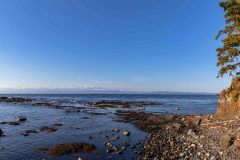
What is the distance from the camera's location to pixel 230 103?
33.1 metres

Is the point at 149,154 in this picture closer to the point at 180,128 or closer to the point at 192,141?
the point at 192,141

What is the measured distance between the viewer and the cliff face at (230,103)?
30828mm

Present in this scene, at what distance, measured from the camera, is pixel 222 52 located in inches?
1057

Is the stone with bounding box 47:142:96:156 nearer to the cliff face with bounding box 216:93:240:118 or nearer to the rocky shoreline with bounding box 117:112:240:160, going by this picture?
the rocky shoreline with bounding box 117:112:240:160

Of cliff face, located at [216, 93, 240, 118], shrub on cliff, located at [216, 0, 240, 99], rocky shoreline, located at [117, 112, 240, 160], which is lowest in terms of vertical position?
rocky shoreline, located at [117, 112, 240, 160]

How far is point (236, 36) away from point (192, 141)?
477 inches

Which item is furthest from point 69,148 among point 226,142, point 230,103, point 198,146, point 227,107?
point 230,103

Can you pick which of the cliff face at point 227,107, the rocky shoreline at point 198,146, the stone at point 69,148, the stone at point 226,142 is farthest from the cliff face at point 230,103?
the stone at point 69,148

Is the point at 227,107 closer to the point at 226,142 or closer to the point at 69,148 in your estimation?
the point at 226,142

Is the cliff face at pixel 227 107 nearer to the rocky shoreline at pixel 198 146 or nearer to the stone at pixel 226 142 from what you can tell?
the rocky shoreline at pixel 198 146

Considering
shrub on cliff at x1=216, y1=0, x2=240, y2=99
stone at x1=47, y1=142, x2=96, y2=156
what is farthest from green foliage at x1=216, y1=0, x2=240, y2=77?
stone at x1=47, y1=142, x2=96, y2=156

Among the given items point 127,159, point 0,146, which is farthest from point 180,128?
point 0,146

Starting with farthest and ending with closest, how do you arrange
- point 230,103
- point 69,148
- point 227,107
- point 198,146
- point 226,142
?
point 227,107 < point 230,103 < point 69,148 < point 198,146 < point 226,142

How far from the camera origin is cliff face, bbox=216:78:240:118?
101 ft
